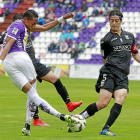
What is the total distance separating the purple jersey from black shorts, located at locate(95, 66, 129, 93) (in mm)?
1467

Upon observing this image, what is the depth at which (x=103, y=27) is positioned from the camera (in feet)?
101

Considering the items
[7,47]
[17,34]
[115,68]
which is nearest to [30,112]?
[7,47]

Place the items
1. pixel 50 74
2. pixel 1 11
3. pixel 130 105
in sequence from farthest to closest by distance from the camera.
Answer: pixel 1 11
pixel 130 105
pixel 50 74

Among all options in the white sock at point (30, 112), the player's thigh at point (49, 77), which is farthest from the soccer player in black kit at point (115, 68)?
the player's thigh at point (49, 77)

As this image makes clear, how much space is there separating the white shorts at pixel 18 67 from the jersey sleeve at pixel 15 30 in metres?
0.29

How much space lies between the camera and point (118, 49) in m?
7.15

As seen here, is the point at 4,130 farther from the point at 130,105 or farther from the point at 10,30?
the point at 130,105

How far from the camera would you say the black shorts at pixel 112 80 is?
7.06 m

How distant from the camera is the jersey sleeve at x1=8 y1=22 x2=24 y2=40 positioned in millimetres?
6660

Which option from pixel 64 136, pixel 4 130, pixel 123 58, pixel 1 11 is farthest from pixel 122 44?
pixel 1 11

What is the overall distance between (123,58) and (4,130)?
8.02 feet

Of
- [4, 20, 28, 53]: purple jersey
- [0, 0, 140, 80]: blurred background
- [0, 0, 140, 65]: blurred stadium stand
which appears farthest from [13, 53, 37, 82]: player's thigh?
[0, 0, 140, 65]: blurred stadium stand

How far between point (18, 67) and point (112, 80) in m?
1.60

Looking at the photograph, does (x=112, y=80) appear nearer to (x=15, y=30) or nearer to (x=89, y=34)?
(x=15, y=30)
